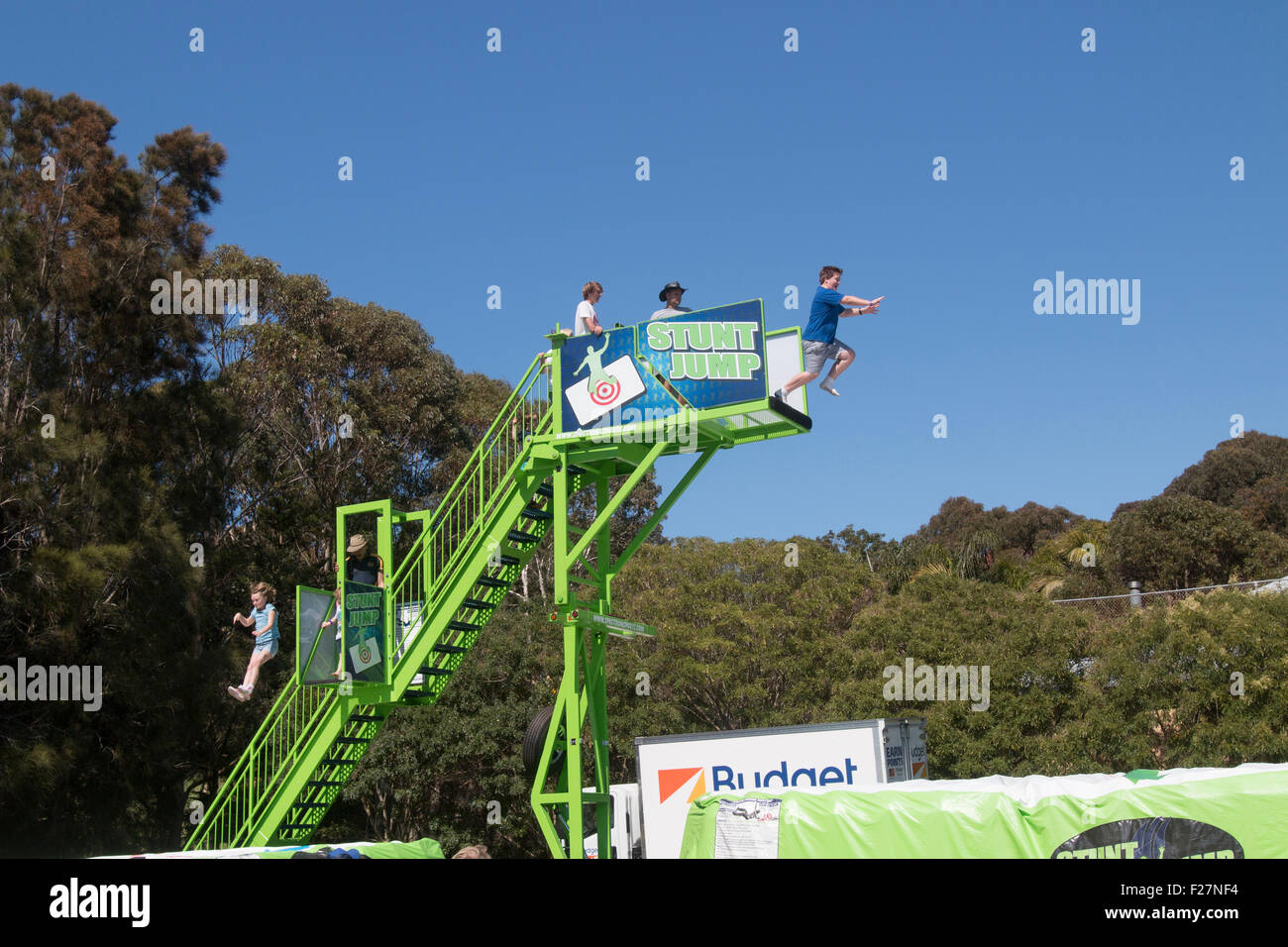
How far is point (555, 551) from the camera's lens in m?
14.3

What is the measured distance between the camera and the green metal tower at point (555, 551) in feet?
47.1

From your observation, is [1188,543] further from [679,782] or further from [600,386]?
[600,386]

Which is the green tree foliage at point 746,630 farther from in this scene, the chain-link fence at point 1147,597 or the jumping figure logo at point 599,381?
the jumping figure logo at point 599,381

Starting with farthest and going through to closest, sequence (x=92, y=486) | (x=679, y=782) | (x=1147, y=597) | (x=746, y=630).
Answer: (x=746, y=630), (x=1147, y=597), (x=92, y=486), (x=679, y=782)

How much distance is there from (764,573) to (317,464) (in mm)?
16754

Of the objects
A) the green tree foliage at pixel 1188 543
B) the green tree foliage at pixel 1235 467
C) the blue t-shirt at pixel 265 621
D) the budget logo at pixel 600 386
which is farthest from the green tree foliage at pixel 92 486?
the green tree foliage at pixel 1235 467

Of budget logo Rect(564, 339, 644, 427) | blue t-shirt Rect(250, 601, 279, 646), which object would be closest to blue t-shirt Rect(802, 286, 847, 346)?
budget logo Rect(564, 339, 644, 427)

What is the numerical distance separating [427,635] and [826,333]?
6.64 m

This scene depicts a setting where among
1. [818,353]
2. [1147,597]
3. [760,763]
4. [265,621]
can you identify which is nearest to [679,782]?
[760,763]

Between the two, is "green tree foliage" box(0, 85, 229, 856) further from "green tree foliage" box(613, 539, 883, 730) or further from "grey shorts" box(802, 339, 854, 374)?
"grey shorts" box(802, 339, 854, 374)

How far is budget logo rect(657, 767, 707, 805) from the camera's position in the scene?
63.9 feet

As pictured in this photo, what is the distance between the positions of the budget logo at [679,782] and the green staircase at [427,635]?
5.50 meters

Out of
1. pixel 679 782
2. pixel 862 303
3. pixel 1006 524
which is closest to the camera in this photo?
pixel 862 303

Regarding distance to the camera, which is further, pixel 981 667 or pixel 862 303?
pixel 981 667
